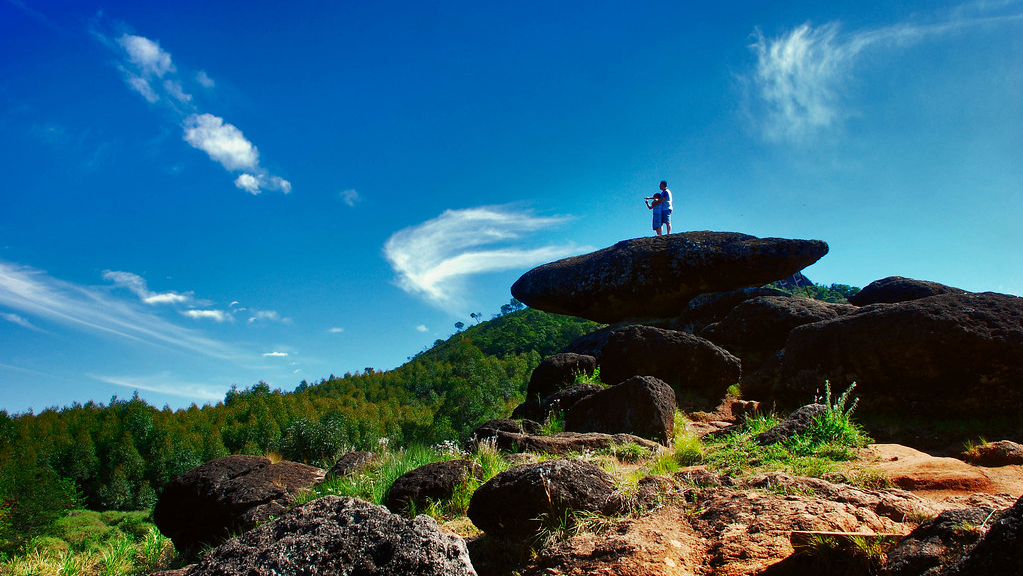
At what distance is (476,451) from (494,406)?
29.3 meters

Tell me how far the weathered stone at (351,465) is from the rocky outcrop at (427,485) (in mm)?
2008

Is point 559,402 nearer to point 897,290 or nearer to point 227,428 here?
point 897,290

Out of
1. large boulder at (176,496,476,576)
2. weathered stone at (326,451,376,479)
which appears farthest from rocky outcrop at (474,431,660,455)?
large boulder at (176,496,476,576)

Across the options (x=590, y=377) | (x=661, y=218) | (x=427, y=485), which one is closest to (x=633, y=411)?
(x=427, y=485)

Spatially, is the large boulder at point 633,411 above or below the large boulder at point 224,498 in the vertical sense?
above

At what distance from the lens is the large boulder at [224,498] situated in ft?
21.6

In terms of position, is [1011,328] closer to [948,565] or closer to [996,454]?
[996,454]

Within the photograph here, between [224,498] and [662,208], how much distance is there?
14923 millimetres

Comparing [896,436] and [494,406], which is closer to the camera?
[896,436]

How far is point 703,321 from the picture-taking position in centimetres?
1455

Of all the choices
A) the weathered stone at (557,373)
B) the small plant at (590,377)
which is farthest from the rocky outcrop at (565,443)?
the weathered stone at (557,373)

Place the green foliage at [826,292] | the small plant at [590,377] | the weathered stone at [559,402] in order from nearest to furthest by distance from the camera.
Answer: the weathered stone at [559,402] → the small plant at [590,377] → the green foliage at [826,292]

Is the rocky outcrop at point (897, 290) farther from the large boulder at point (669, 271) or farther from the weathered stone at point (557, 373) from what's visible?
the weathered stone at point (557, 373)

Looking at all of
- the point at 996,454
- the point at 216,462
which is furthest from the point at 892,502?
the point at 216,462
